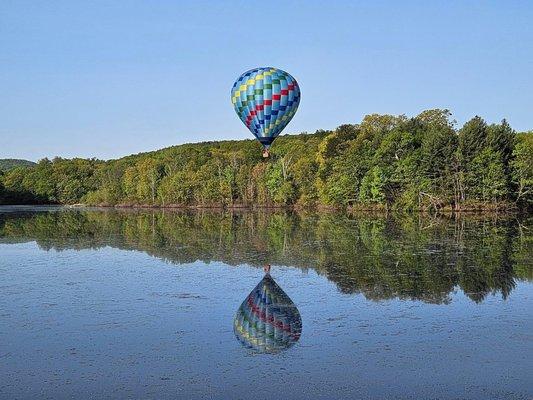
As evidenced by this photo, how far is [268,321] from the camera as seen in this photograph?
9.44m

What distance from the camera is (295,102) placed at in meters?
23.7

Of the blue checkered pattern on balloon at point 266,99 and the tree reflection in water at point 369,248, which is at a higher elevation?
the blue checkered pattern on balloon at point 266,99

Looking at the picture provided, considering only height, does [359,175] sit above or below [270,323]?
above

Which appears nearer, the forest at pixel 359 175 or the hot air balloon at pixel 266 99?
the hot air balloon at pixel 266 99

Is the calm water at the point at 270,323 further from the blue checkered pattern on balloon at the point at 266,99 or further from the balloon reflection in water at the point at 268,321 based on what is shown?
the blue checkered pattern on balloon at the point at 266,99

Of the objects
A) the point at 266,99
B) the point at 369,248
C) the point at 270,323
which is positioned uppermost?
the point at 266,99

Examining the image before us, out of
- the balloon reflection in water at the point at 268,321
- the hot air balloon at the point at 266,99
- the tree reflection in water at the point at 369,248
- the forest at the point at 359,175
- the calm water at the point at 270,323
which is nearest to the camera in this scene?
the calm water at the point at 270,323

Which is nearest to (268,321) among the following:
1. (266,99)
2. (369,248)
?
(369,248)

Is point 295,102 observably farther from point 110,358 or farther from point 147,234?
point 110,358

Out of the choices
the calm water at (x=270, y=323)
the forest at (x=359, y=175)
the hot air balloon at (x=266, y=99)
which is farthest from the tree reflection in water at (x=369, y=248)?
the forest at (x=359, y=175)

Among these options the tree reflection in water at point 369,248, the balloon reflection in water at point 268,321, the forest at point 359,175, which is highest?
the forest at point 359,175

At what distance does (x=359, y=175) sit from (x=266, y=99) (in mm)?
21177

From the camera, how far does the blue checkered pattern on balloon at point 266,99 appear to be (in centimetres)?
2250

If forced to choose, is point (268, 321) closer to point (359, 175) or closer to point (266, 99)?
point (266, 99)
